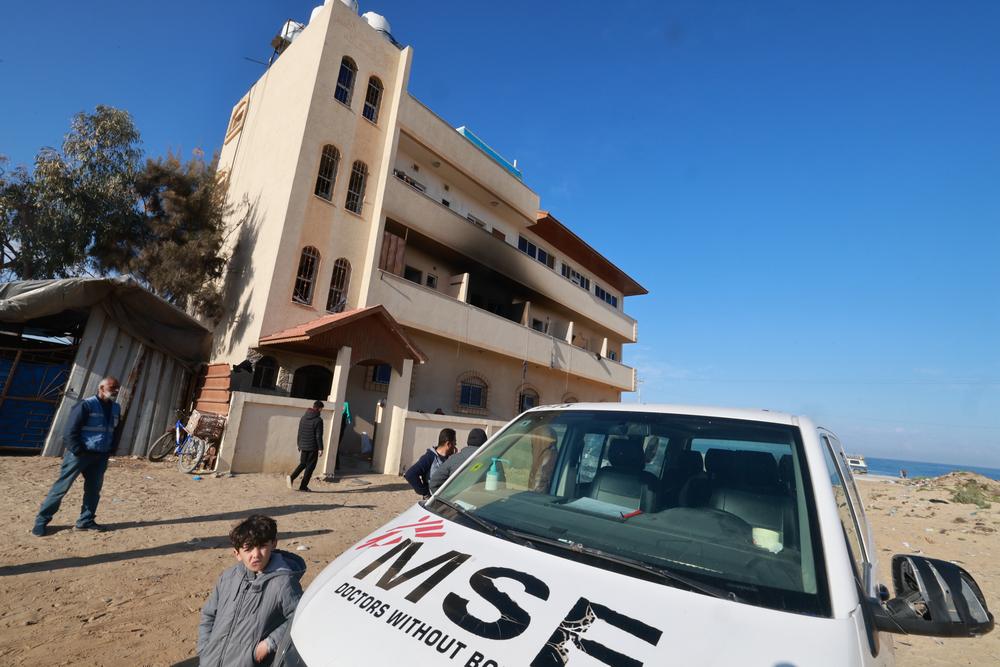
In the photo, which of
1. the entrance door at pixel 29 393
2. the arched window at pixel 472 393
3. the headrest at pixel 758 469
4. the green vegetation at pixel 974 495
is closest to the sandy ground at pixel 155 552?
the entrance door at pixel 29 393

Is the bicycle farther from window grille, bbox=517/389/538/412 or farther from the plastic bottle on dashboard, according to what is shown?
window grille, bbox=517/389/538/412

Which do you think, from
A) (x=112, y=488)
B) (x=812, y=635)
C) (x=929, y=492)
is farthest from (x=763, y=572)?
(x=929, y=492)

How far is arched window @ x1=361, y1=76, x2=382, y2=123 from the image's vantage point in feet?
48.3

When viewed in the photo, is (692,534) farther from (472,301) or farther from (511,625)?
(472,301)

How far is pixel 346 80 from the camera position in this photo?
14.2m

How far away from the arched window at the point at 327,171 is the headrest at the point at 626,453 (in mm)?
12813

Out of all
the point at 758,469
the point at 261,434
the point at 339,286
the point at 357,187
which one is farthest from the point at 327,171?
the point at 758,469

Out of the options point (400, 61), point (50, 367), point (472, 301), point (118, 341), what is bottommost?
point (50, 367)

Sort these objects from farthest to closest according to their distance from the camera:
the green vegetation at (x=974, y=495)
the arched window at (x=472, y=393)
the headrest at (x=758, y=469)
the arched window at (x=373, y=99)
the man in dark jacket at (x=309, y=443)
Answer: the arched window at (x=472, y=393) → the green vegetation at (x=974, y=495) → the arched window at (x=373, y=99) → the man in dark jacket at (x=309, y=443) → the headrest at (x=758, y=469)

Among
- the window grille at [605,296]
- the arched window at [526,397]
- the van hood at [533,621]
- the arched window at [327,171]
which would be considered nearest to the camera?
the van hood at [533,621]

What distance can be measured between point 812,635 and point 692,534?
596 mm

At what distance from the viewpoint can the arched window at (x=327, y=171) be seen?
13391 millimetres

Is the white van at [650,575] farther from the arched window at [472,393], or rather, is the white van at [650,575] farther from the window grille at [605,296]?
the window grille at [605,296]

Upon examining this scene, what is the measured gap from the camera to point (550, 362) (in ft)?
63.1
